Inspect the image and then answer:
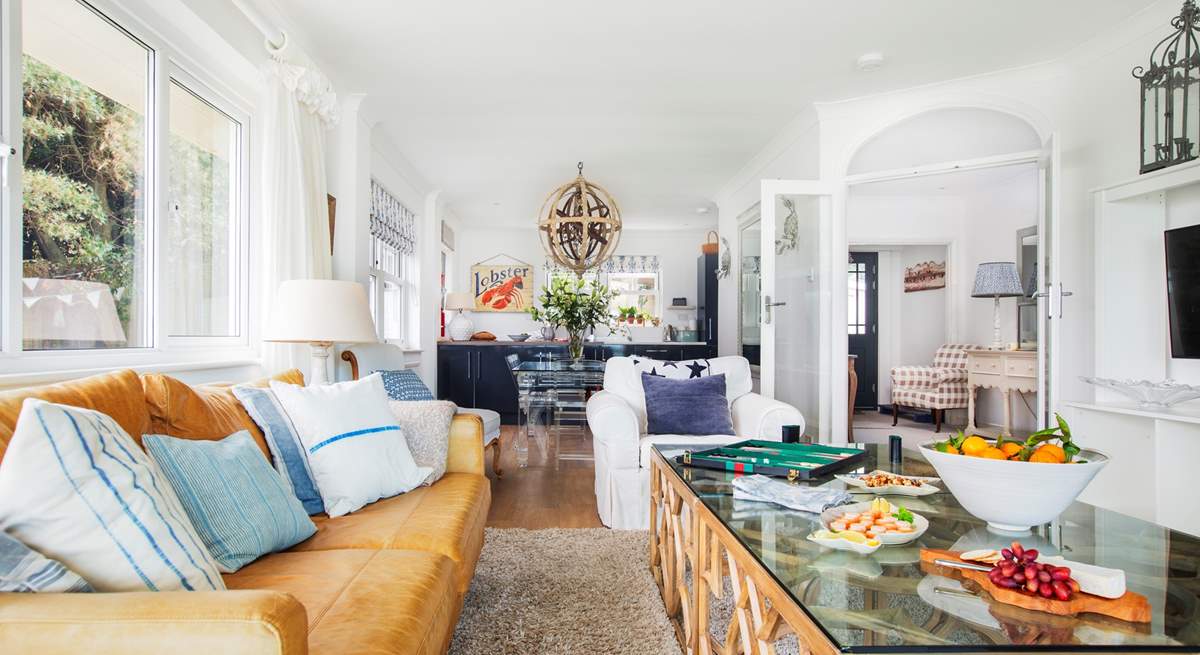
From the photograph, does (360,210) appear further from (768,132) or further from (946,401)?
(946,401)

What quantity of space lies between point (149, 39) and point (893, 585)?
3.06 m

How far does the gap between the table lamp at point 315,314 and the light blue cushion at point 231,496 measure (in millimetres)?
1004

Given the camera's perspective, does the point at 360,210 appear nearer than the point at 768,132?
Yes

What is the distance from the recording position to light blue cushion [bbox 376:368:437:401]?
3.37 meters

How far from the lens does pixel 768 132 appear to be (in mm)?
4891

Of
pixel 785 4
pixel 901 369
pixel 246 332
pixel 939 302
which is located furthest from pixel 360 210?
pixel 939 302

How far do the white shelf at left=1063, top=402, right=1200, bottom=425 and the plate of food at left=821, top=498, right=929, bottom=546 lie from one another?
2.01 meters

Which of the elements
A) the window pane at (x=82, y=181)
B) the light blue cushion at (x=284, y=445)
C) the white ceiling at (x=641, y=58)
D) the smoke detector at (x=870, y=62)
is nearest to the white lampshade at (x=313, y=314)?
the window pane at (x=82, y=181)

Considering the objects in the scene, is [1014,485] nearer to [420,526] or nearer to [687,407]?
[420,526]

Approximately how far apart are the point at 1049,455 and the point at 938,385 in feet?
19.6

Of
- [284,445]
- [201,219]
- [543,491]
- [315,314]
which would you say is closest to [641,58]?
[315,314]

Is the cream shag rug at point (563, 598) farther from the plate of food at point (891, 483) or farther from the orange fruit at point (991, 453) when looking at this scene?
the orange fruit at point (991, 453)

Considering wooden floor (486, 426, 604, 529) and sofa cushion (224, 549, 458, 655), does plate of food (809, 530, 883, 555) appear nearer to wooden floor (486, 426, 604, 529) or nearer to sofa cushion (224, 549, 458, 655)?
sofa cushion (224, 549, 458, 655)

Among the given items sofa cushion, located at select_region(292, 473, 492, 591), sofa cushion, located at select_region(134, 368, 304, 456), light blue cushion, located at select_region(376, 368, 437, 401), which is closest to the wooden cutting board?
sofa cushion, located at select_region(292, 473, 492, 591)
